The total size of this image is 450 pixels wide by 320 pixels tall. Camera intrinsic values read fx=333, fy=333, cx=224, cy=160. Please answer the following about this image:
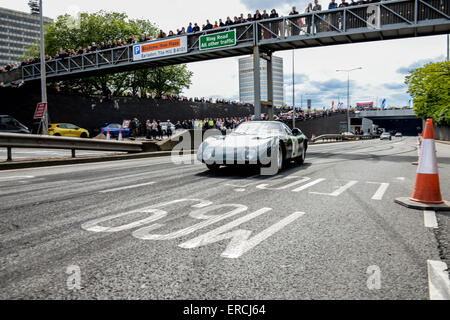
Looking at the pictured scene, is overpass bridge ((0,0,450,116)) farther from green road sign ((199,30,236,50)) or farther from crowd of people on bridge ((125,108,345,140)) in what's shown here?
crowd of people on bridge ((125,108,345,140))

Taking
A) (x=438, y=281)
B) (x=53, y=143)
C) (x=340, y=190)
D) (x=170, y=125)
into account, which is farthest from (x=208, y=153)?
(x=170, y=125)

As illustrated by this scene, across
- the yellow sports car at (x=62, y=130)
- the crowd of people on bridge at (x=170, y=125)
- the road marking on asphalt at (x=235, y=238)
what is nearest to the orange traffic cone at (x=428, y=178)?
the road marking on asphalt at (x=235, y=238)

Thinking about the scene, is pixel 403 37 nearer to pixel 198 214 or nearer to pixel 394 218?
pixel 394 218

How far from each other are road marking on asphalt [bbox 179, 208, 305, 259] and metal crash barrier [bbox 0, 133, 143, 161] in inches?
336

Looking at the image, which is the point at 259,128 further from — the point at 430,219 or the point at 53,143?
the point at 53,143

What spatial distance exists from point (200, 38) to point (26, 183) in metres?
19.2

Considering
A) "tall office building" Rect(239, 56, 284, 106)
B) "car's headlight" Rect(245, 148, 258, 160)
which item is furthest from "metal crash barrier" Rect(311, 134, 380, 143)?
"tall office building" Rect(239, 56, 284, 106)

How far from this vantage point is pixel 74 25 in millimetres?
44156

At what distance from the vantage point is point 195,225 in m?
3.78

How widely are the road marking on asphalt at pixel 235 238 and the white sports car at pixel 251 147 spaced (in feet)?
12.9

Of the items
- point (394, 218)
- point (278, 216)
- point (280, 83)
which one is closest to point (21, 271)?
point (278, 216)

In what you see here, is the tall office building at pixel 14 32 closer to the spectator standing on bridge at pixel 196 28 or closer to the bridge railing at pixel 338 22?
the spectator standing on bridge at pixel 196 28

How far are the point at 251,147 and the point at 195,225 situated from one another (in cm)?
441

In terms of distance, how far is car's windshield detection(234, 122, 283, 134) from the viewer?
9289 millimetres
